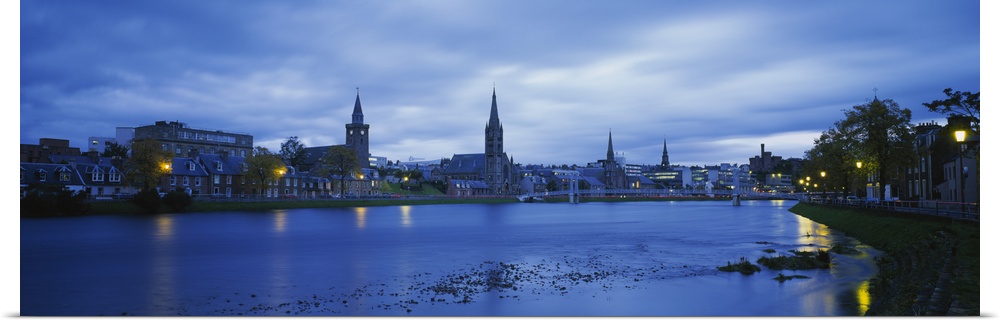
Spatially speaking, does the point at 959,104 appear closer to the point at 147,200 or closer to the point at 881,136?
the point at 881,136

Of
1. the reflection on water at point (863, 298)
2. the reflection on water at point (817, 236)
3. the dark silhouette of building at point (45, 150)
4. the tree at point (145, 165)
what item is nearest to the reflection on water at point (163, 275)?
the reflection on water at point (863, 298)

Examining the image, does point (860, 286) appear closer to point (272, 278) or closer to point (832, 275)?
point (832, 275)

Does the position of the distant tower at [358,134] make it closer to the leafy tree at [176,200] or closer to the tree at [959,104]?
the leafy tree at [176,200]

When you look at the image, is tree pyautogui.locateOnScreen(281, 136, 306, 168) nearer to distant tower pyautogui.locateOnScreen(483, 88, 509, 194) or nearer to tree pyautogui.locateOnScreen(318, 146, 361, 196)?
tree pyautogui.locateOnScreen(318, 146, 361, 196)

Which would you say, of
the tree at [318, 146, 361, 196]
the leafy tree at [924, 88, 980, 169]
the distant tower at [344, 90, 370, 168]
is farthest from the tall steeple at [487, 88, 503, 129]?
the leafy tree at [924, 88, 980, 169]

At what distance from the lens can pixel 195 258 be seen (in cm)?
3006

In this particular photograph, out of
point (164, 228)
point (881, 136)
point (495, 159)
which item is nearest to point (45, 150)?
point (164, 228)

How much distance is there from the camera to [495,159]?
575 ft

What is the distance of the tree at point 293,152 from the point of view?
434 feet

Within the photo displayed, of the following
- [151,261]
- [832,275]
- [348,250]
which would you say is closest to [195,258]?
[151,261]

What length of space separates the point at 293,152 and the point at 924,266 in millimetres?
128024

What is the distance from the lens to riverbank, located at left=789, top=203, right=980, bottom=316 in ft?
48.1

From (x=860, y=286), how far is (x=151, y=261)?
2772 centimetres
